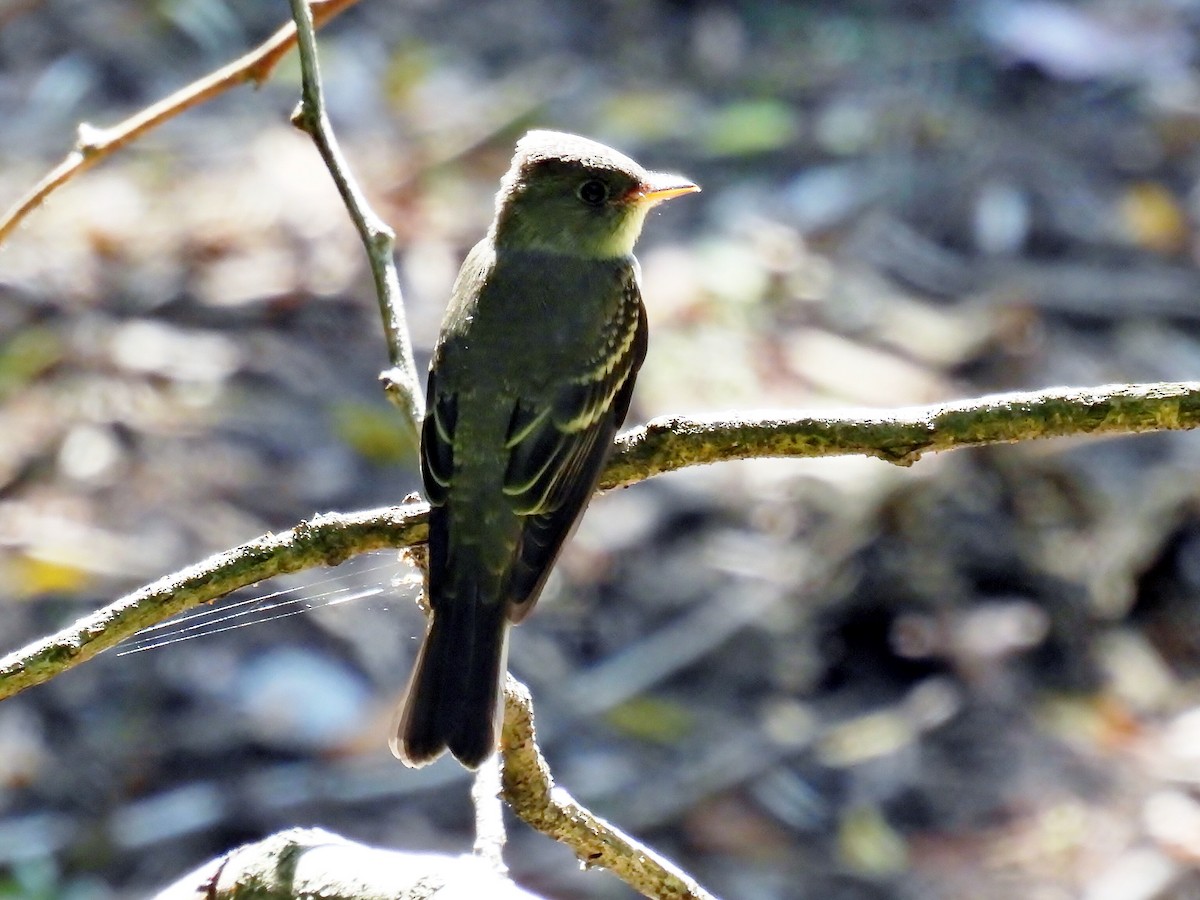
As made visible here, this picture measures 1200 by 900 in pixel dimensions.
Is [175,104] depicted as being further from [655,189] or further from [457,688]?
[655,189]

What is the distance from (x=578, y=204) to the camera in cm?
441

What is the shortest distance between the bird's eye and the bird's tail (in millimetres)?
1227

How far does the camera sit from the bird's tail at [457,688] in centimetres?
307

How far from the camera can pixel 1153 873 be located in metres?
4.85

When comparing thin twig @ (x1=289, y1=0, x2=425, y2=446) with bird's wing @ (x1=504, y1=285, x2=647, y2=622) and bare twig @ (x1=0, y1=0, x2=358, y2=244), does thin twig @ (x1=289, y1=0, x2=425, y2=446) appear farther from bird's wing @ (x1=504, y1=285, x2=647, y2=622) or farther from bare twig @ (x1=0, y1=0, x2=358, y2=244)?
bird's wing @ (x1=504, y1=285, x2=647, y2=622)

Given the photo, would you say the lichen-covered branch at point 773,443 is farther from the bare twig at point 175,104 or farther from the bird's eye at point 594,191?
the bird's eye at point 594,191

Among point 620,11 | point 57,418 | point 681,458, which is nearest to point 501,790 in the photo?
point 681,458

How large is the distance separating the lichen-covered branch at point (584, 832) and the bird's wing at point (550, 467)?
0.68 meters

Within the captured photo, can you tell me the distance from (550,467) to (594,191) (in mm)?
952

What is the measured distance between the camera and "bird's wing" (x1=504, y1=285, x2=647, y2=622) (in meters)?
3.66

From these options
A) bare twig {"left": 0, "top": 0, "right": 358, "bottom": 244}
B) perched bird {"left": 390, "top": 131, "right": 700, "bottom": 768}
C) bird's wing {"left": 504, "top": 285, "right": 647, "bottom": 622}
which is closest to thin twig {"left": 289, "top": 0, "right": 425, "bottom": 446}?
bare twig {"left": 0, "top": 0, "right": 358, "bottom": 244}

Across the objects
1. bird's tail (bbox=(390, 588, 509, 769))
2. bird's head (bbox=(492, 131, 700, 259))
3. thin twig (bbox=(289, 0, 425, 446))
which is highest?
bird's head (bbox=(492, 131, 700, 259))

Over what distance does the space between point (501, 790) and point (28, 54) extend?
536 cm

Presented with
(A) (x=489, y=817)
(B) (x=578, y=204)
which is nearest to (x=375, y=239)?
(A) (x=489, y=817)
